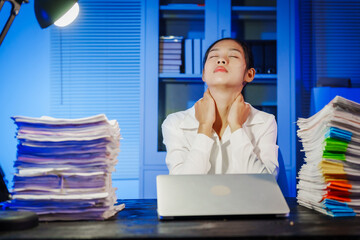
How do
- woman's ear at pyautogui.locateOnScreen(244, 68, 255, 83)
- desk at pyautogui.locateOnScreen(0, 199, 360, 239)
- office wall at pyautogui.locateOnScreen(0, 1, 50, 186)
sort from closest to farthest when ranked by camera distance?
desk at pyautogui.locateOnScreen(0, 199, 360, 239) → woman's ear at pyautogui.locateOnScreen(244, 68, 255, 83) → office wall at pyautogui.locateOnScreen(0, 1, 50, 186)

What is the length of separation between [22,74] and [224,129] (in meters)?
2.68

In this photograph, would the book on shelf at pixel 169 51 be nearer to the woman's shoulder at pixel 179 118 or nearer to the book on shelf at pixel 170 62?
the book on shelf at pixel 170 62

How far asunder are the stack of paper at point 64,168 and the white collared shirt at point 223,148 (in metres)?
0.60

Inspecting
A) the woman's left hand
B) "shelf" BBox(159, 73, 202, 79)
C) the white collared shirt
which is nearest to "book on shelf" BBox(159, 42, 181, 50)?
"shelf" BBox(159, 73, 202, 79)

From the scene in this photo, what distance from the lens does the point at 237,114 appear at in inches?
66.7

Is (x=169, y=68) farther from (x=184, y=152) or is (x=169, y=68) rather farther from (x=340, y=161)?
(x=340, y=161)

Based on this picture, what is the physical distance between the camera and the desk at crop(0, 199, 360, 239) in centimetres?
76

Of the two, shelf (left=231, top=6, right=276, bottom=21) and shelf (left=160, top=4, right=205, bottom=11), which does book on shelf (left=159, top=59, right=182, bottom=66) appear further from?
shelf (left=231, top=6, right=276, bottom=21)

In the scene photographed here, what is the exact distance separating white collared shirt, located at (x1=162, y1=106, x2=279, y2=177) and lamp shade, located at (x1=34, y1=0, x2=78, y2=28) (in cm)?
79

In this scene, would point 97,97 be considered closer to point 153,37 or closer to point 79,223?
point 153,37

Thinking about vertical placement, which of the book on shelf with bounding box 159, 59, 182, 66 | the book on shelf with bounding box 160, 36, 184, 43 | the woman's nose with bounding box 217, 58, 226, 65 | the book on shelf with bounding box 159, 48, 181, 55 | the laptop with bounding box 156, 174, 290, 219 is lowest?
the laptop with bounding box 156, 174, 290, 219

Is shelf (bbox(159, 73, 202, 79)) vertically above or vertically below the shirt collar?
above

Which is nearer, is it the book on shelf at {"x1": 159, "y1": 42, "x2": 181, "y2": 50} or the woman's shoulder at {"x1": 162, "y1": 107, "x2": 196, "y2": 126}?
the woman's shoulder at {"x1": 162, "y1": 107, "x2": 196, "y2": 126}

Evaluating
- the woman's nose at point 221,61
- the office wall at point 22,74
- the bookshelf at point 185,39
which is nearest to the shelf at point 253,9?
the bookshelf at point 185,39
